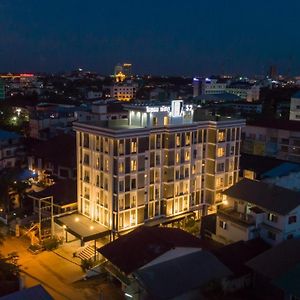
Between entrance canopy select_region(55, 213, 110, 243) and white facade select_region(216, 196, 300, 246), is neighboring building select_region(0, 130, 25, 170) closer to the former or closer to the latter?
entrance canopy select_region(55, 213, 110, 243)

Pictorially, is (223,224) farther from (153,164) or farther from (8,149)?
(8,149)

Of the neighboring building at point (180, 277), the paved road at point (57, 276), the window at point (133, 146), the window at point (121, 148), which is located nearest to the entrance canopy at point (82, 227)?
the paved road at point (57, 276)

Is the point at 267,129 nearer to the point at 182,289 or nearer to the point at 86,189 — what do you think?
the point at 86,189

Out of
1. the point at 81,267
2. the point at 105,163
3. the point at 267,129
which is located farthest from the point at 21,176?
the point at 267,129

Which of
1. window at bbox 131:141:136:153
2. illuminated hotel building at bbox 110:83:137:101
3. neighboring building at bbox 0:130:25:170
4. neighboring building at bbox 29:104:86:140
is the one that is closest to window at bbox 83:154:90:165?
window at bbox 131:141:136:153

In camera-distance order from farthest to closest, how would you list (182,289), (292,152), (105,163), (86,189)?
(292,152)
(86,189)
(105,163)
(182,289)

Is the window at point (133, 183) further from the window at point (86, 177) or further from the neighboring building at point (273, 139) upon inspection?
the neighboring building at point (273, 139)
